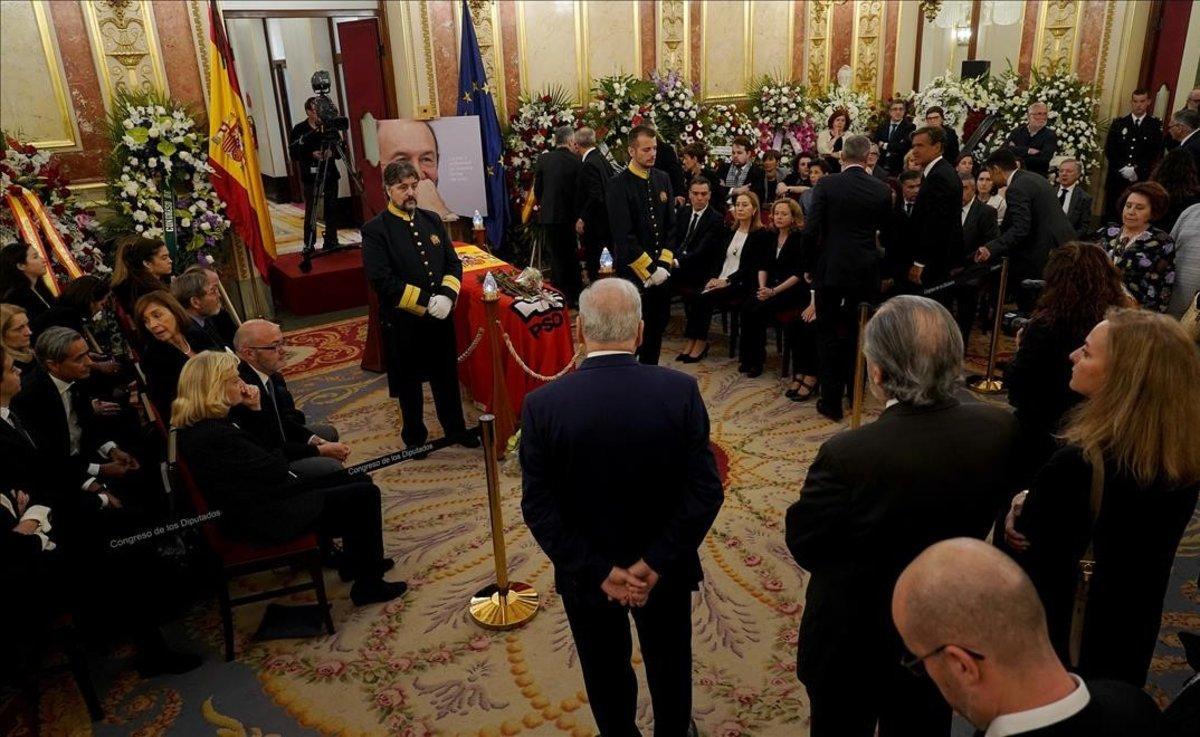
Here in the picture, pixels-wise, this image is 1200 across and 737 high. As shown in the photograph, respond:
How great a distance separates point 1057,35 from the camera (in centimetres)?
1045

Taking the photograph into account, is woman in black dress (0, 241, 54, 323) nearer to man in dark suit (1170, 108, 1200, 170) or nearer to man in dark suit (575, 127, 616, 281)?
man in dark suit (575, 127, 616, 281)

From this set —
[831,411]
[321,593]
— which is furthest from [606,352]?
[831,411]

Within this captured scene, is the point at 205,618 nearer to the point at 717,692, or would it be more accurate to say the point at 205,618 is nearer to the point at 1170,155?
the point at 717,692

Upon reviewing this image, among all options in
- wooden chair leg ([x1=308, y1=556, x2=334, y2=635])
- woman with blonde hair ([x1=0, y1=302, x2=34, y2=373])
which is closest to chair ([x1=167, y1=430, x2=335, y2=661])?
wooden chair leg ([x1=308, y1=556, x2=334, y2=635])

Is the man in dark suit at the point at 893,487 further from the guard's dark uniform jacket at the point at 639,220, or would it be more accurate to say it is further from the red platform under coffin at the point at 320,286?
the red platform under coffin at the point at 320,286

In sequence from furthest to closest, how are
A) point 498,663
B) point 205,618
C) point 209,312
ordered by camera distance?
point 209,312, point 205,618, point 498,663

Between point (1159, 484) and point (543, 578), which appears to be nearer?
point (1159, 484)

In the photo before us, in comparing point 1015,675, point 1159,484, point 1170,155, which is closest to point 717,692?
point 1159,484

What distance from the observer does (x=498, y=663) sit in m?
3.42

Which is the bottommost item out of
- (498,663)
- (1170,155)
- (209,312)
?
(498,663)

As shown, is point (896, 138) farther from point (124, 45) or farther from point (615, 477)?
point (615, 477)

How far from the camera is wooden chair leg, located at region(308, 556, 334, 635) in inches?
137

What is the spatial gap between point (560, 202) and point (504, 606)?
505cm

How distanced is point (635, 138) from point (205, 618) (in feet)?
12.8
